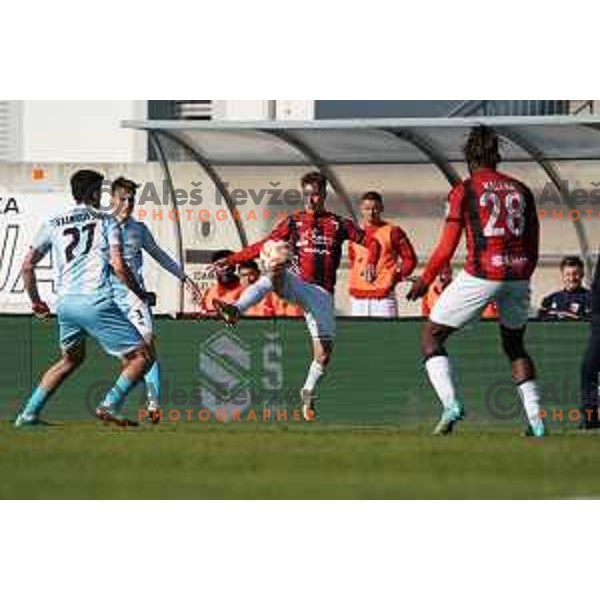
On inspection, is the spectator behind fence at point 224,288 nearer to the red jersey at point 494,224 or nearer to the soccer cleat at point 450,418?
the red jersey at point 494,224

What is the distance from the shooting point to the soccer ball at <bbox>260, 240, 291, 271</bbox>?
76.1ft

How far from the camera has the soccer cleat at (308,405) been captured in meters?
23.0

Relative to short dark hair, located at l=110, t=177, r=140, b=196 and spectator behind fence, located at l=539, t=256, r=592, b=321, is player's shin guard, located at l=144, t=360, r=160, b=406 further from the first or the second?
spectator behind fence, located at l=539, t=256, r=592, b=321

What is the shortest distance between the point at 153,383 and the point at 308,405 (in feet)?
4.68

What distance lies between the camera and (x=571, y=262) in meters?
23.2

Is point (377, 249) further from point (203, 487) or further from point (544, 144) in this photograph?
point (203, 487)

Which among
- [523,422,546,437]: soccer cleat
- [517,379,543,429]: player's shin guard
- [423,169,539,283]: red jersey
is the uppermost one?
[423,169,539,283]: red jersey

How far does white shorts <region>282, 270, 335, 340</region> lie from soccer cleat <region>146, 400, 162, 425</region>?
1540 mm

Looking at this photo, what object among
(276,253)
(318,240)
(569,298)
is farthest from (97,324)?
(569,298)

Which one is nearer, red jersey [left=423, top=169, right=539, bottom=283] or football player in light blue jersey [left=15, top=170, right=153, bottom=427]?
red jersey [left=423, top=169, right=539, bottom=283]

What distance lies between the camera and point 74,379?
23188 mm

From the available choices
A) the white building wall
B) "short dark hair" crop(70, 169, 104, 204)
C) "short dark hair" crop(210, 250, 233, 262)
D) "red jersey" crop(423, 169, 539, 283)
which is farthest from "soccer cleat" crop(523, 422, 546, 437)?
the white building wall

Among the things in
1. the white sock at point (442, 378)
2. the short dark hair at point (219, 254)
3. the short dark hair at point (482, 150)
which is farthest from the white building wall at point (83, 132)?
the white sock at point (442, 378)

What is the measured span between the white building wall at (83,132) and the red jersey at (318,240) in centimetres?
225
